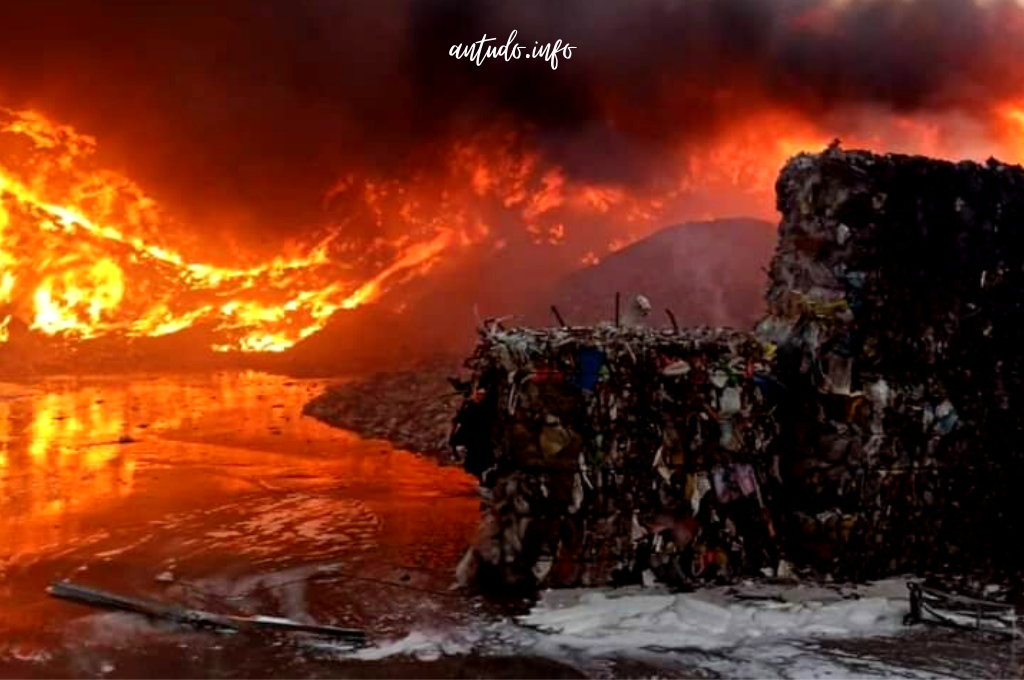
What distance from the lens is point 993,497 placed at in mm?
8039

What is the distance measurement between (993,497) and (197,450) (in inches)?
491

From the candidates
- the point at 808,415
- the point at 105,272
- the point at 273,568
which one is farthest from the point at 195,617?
the point at 105,272

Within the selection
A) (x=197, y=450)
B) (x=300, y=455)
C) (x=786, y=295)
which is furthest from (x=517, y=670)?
(x=197, y=450)

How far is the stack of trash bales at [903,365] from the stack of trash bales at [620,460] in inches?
23.3

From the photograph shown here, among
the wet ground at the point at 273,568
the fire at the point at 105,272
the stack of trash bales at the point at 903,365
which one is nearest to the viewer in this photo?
the wet ground at the point at 273,568

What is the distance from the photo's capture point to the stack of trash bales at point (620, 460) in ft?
24.5

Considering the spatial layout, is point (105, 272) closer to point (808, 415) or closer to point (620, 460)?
point (620, 460)

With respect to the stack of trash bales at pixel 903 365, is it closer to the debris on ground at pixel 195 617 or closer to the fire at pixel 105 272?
the debris on ground at pixel 195 617

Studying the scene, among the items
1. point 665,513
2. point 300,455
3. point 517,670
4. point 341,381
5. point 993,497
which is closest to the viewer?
point 517,670

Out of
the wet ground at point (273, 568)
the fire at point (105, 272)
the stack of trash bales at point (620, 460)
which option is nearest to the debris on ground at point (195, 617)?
the wet ground at point (273, 568)

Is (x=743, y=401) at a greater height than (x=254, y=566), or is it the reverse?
(x=743, y=401)

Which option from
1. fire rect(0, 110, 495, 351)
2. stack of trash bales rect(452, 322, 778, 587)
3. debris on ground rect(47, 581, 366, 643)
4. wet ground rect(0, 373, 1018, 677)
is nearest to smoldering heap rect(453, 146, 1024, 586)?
stack of trash bales rect(452, 322, 778, 587)

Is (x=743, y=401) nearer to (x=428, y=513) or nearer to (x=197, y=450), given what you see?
(x=428, y=513)

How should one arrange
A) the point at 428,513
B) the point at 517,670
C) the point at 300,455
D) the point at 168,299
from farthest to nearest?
the point at 168,299 < the point at 300,455 < the point at 428,513 < the point at 517,670
